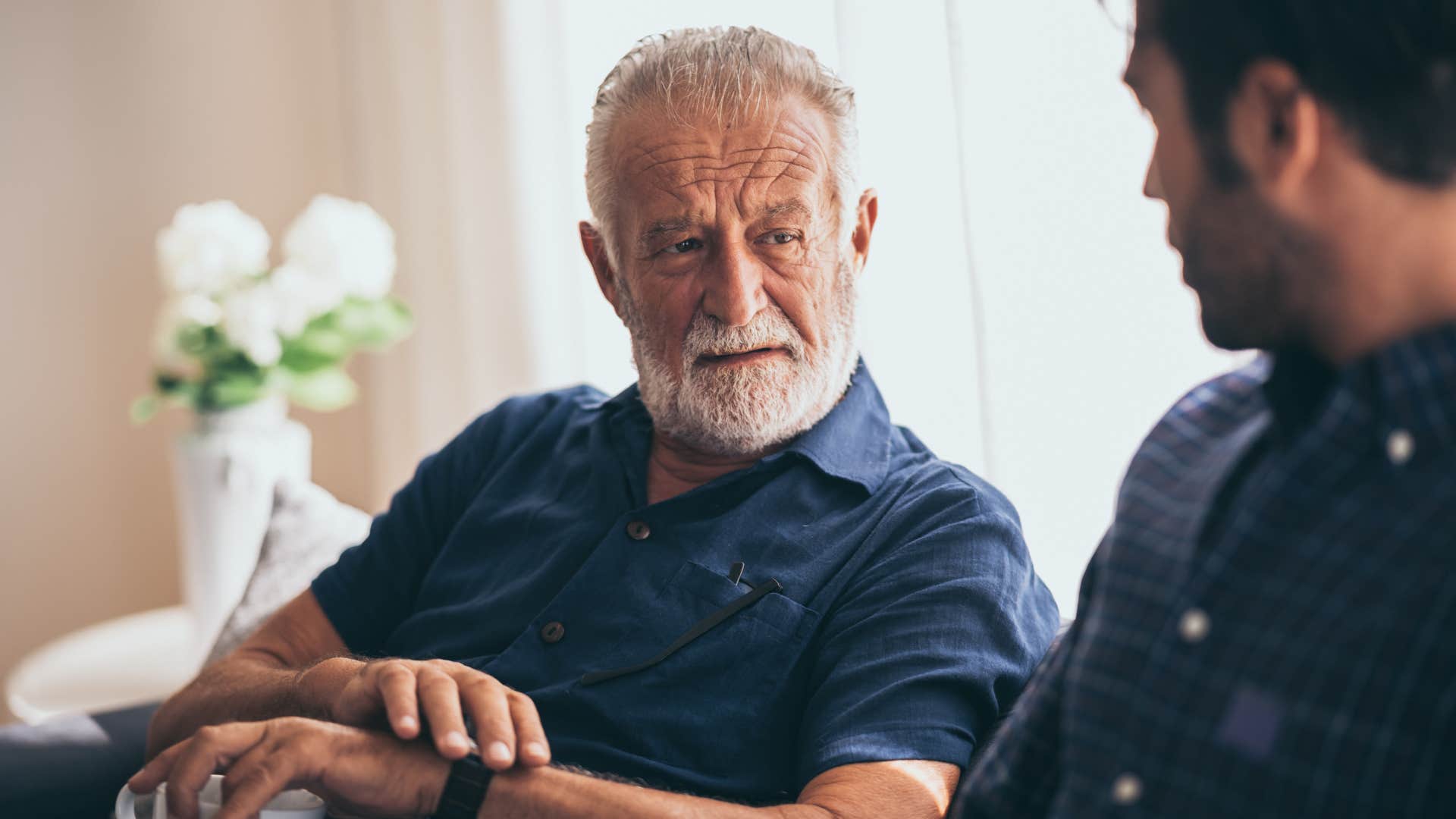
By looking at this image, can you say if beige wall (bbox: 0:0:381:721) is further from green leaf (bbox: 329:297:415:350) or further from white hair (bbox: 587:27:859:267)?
white hair (bbox: 587:27:859:267)

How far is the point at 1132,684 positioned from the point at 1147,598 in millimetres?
61

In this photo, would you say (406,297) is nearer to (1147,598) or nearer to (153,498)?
→ (153,498)

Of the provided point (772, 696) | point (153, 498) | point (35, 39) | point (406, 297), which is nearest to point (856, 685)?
point (772, 696)

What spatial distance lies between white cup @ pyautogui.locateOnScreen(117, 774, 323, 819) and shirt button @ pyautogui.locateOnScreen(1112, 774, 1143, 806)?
0.78m

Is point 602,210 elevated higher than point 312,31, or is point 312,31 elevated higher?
point 312,31

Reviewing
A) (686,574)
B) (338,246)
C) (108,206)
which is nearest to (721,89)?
(686,574)

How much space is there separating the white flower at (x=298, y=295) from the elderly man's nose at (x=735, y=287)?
131 cm

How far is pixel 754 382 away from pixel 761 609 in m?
0.28

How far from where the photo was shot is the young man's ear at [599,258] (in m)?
1.71

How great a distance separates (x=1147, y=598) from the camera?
0.90 m

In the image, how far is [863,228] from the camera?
164cm

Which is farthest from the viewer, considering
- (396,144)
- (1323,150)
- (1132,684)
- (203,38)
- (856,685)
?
(203,38)

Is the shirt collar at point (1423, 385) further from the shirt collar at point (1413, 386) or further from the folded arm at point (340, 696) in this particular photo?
the folded arm at point (340, 696)

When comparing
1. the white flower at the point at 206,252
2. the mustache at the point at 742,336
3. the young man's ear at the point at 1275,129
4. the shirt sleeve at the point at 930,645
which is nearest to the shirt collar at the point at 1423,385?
the young man's ear at the point at 1275,129
